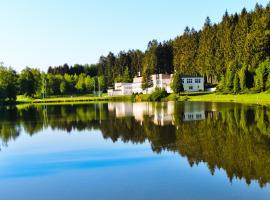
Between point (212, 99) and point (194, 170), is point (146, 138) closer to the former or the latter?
point (194, 170)

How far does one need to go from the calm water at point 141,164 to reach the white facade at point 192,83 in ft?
252

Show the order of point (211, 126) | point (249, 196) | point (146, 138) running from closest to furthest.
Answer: point (249, 196)
point (146, 138)
point (211, 126)

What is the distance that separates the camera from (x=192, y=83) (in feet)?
362

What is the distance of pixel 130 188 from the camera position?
50.4 feet

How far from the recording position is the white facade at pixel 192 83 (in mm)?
109812

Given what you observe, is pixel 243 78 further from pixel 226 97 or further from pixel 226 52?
pixel 226 52

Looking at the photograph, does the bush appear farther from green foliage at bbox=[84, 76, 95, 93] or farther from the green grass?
green foliage at bbox=[84, 76, 95, 93]

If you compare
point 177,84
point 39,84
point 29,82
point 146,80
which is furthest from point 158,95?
point 39,84

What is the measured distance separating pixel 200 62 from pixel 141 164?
92.1m

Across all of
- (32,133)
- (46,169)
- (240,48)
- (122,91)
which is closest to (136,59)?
(122,91)

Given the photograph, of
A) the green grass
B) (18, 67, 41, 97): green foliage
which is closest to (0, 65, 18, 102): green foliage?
(18, 67, 41, 97): green foliage

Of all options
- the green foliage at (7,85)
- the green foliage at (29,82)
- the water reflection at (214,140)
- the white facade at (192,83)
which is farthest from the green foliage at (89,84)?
the water reflection at (214,140)

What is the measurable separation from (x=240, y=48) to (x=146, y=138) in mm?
67730

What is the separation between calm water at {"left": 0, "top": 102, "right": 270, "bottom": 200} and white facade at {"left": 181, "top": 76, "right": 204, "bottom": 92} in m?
76.7
